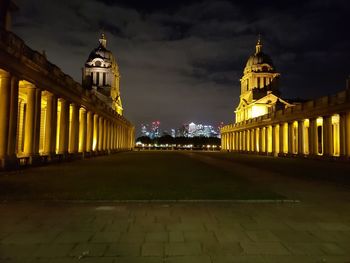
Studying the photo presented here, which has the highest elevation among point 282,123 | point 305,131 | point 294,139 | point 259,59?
point 259,59

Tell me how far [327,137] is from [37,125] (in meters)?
39.7

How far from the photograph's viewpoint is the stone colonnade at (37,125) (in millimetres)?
24422

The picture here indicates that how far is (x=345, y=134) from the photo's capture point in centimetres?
4306

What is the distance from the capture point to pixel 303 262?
6.06 meters

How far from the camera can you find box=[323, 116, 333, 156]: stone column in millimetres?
47906

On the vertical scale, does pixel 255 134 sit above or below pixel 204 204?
above

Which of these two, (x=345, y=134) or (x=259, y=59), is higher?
(x=259, y=59)

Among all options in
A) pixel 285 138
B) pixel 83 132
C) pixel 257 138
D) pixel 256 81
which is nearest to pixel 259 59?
pixel 256 81

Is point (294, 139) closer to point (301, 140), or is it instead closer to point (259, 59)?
point (301, 140)

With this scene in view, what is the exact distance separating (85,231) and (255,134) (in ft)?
268

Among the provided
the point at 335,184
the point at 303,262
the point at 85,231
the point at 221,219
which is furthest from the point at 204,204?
the point at 335,184

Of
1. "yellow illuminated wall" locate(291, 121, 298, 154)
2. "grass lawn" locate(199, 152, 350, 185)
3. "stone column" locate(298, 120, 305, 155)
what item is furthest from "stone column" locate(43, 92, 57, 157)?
"yellow illuminated wall" locate(291, 121, 298, 154)

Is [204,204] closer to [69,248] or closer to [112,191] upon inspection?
[112,191]

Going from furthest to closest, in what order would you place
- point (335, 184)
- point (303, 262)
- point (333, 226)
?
point (335, 184) → point (333, 226) → point (303, 262)
